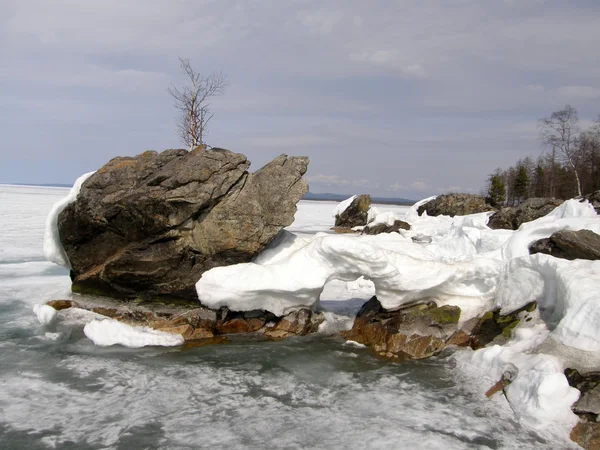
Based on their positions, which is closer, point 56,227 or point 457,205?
point 56,227

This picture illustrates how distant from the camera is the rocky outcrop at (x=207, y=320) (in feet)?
35.4

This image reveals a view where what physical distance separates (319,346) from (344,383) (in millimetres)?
1915

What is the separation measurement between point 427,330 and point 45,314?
863cm

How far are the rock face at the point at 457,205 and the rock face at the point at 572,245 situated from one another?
65.7 feet

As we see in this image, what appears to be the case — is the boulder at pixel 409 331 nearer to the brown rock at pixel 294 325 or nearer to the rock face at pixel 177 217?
the brown rock at pixel 294 325

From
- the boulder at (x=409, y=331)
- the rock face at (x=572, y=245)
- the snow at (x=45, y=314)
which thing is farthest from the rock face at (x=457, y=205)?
the snow at (x=45, y=314)

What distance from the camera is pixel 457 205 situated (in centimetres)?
3369

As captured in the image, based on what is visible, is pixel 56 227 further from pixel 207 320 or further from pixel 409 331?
pixel 409 331

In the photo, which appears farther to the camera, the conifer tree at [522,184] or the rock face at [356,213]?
the conifer tree at [522,184]

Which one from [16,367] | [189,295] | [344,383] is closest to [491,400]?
[344,383]

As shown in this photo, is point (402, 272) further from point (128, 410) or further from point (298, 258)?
point (128, 410)

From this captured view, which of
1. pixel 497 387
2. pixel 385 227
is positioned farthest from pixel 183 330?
pixel 385 227

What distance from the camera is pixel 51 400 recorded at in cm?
736

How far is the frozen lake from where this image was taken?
20.8 ft
